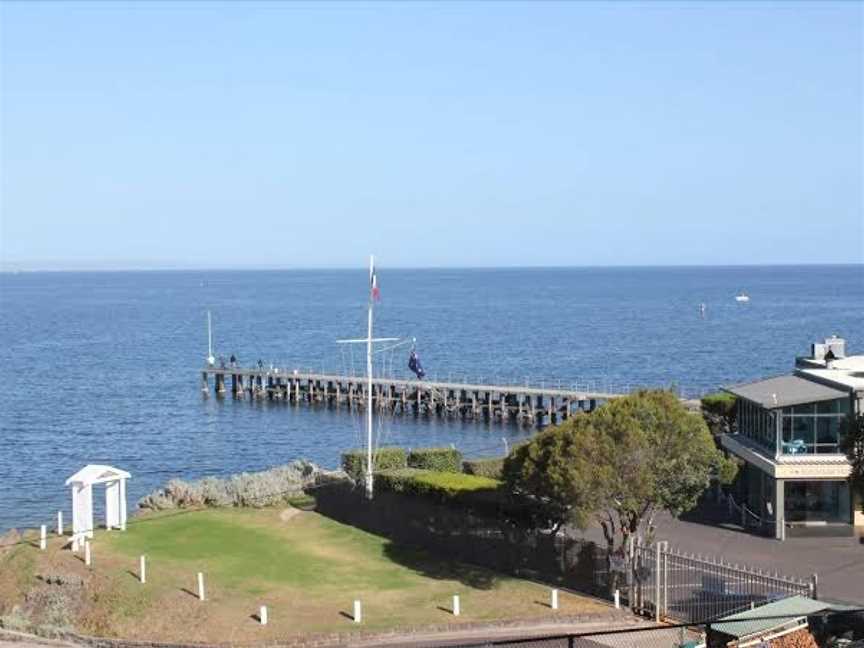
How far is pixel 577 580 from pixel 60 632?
12192 millimetres

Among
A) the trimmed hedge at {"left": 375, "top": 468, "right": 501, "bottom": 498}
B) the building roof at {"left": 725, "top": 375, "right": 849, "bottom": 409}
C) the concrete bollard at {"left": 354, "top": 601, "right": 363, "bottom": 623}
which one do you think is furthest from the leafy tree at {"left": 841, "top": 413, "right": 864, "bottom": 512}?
the building roof at {"left": 725, "top": 375, "right": 849, "bottom": 409}

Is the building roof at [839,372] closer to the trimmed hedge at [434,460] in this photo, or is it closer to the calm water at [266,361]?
the trimmed hedge at [434,460]

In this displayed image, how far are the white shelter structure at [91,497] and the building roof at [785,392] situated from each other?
752 inches

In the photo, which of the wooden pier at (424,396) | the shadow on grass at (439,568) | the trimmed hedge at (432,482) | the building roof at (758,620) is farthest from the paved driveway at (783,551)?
the wooden pier at (424,396)

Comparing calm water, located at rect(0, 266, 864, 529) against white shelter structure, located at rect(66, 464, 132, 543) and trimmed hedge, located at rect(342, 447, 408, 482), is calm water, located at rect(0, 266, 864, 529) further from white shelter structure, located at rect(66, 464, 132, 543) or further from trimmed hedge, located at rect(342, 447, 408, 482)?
trimmed hedge, located at rect(342, 447, 408, 482)

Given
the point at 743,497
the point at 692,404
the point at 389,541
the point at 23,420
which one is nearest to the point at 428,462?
the point at 389,541

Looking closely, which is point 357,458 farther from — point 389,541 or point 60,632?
point 60,632

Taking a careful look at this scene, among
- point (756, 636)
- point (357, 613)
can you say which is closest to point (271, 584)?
point (357, 613)

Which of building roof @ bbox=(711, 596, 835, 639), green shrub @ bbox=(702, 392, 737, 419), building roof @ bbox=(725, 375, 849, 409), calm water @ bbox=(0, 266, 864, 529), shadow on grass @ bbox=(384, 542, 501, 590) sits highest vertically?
building roof @ bbox=(725, 375, 849, 409)

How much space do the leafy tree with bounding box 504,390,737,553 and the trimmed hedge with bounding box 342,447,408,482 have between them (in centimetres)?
874

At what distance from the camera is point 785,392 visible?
37.2m

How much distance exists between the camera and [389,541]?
34969mm

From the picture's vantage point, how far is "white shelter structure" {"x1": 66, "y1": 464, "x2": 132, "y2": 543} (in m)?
34.4

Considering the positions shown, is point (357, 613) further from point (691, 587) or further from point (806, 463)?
point (806, 463)
